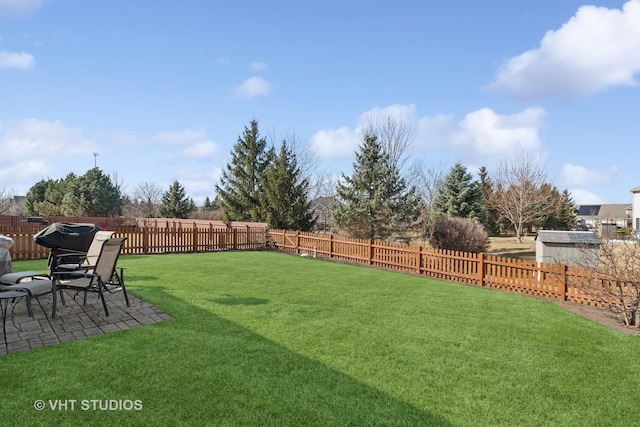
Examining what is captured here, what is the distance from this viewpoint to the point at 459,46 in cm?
1208

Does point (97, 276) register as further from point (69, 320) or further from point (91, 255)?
point (91, 255)

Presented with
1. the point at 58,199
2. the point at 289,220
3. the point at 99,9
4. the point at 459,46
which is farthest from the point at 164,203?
the point at 459,46

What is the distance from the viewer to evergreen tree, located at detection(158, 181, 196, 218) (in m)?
34.1

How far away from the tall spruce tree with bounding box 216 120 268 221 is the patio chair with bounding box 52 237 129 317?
2020 cm

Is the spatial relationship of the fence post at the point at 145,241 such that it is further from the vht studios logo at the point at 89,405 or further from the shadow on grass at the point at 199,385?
the vht studios logo at the point at 89,405

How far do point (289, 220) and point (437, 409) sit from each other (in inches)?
783

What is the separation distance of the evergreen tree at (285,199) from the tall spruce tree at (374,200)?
4.40m

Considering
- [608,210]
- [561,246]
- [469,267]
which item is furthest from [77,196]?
[608,210]

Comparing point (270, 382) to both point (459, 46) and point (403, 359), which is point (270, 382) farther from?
point (459, 46)

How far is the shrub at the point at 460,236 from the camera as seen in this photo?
52.3 feet

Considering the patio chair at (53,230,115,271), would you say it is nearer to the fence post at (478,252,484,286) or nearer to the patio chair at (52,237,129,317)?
the patio chair at (52,237,129,317)

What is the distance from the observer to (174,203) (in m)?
34.2

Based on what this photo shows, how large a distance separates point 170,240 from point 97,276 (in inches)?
393

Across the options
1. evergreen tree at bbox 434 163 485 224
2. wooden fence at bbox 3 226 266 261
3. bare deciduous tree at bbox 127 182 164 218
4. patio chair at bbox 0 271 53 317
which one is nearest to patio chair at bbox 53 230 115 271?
patio chair at bbox 0 271 53 317
